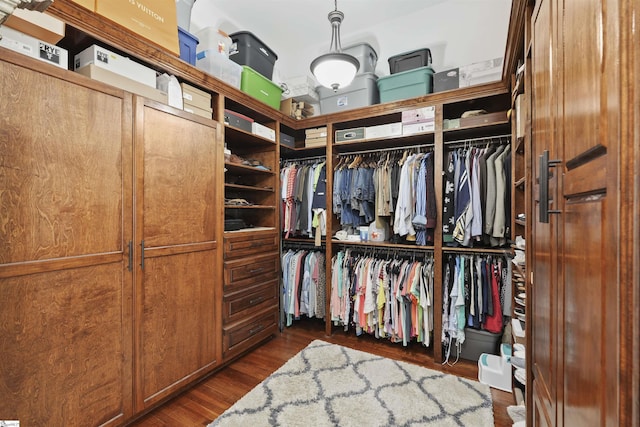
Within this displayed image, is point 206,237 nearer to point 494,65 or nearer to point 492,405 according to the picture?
point 492,405

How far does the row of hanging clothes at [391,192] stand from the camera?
88.9 inches

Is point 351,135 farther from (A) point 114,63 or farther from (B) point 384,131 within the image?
(A) point 114,63

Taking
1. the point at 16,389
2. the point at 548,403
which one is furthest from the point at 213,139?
the point at 548,403

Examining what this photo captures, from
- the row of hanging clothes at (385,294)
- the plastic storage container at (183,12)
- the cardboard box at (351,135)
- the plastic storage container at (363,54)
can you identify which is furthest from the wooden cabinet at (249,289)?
the plastic storage container at (363,54)

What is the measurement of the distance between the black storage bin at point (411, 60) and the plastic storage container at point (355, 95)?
0.20 metres

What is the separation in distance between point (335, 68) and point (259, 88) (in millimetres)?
789

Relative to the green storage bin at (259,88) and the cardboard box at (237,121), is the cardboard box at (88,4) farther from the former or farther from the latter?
the green storage bin at (259,88)

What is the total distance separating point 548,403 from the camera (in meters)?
0.79

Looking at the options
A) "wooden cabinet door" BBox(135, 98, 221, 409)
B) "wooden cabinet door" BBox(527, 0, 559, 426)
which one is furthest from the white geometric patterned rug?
"wooden cabinet door" BBox(527, 0, 559, 426)

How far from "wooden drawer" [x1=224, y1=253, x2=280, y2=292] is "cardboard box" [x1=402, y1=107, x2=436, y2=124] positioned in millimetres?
1678

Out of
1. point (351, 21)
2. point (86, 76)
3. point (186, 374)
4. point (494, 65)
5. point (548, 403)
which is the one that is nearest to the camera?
point (548, 403)

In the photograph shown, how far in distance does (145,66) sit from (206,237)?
111cm

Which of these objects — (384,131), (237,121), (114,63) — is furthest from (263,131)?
(114,63)

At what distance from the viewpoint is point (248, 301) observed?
2336 millimetres
